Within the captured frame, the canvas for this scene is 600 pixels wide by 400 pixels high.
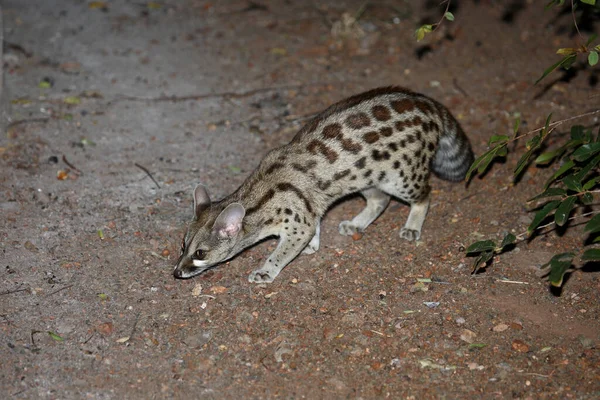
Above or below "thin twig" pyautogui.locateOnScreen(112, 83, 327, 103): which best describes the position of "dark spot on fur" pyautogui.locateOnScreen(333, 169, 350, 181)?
above

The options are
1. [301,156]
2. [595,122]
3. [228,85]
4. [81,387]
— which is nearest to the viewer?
[81,387]

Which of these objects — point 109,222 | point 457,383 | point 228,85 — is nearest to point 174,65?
point 228,85

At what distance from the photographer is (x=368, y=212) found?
6.93 metres

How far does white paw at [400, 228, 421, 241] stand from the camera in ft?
21.7

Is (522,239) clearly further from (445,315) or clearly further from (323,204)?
(323,204)

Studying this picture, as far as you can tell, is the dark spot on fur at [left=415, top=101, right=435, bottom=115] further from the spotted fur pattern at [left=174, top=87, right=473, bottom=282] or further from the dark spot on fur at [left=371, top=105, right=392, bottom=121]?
the dark spot on fur at [left=371, top=105, right=392, bottom=121]

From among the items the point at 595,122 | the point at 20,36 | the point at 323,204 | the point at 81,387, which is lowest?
the point at 20,36

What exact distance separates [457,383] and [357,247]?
1857 millimetres

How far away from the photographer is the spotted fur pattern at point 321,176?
612 centimetres

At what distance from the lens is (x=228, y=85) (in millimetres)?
9031

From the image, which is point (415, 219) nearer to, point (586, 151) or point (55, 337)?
point (586, 151)

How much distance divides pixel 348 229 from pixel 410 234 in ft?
1.91


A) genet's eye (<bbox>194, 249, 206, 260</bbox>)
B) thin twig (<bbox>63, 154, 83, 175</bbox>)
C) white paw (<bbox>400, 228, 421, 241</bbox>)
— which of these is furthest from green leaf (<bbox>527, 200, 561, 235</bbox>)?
thin twig (<bbox>63, 154, 83, 175</bbox>)

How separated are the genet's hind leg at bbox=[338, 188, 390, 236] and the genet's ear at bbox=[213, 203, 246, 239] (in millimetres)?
1165
